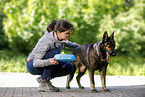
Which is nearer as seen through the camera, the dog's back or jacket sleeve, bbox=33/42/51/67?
jacket sleeve, bbox=33/42/51/67

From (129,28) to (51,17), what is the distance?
6.03 m

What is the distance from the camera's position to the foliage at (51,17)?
1608 cm

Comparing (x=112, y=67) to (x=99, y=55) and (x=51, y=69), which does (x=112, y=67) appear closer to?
(x=99, y=55)

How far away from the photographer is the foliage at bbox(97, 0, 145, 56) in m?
17.2

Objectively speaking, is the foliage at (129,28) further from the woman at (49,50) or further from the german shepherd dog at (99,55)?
the woman at (49,50)

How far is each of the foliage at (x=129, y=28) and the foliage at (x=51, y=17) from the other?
1.00m

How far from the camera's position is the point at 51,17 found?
16.2m

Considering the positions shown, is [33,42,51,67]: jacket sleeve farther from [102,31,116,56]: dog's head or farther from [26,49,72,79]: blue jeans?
[102,31,116,56]: dog's head

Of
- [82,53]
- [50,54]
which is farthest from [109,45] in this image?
[50,54]

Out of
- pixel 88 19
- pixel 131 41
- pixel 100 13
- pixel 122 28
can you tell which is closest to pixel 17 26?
pixel 88 19

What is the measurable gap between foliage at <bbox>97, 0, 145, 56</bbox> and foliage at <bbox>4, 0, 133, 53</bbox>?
3.26ft

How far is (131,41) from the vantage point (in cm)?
1958

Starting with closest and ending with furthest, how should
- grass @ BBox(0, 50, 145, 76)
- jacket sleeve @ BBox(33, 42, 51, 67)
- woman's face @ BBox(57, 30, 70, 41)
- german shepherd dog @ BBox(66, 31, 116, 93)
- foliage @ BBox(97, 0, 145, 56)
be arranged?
jacket sleeve @ BBox(33, 42, 51, 67)
woman's face @ BBox(57, 30, 70, 41)
german shepherd dog @ BBox(66, 31, 116, 93)
grass @ BBox(0, 50, 145, 76)
foliage @ BBox(97, 0, 145, 56)

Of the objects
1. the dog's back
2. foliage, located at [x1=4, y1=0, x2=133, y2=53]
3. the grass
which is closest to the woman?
the dog's back
